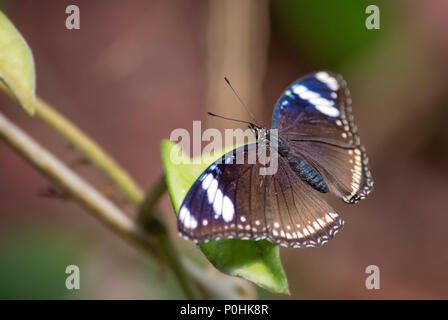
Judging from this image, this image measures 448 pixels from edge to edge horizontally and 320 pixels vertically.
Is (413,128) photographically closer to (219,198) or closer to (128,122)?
(128,122)

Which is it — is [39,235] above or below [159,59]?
below

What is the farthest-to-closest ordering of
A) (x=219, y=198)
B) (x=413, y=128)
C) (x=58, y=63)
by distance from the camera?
(x=58, y=63), (x=413, y=128), (x=219, y=198)

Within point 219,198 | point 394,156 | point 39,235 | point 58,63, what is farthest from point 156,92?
point 219,198

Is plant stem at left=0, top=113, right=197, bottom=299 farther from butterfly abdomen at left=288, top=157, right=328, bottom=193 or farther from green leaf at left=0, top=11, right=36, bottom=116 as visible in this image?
butterfly abdomen at left=288, top=157, right=328, bottom=193

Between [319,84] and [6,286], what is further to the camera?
[6,286]

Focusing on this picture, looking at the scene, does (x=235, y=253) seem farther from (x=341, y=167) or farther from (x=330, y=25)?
(x=330, y=25)

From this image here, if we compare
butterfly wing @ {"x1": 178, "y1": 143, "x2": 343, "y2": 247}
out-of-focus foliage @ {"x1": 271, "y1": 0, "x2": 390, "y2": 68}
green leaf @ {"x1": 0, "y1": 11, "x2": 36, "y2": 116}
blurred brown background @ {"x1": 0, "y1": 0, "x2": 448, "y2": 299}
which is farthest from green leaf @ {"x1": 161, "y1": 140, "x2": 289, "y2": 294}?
out-of-focus foliage @ {"x1": 271, "y1": 0, "x2": 390, "y2": 68}

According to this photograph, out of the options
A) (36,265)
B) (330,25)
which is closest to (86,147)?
(36,265)

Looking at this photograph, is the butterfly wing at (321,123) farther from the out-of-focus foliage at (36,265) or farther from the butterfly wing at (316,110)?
the out-of-focus foliage at (36,265)
